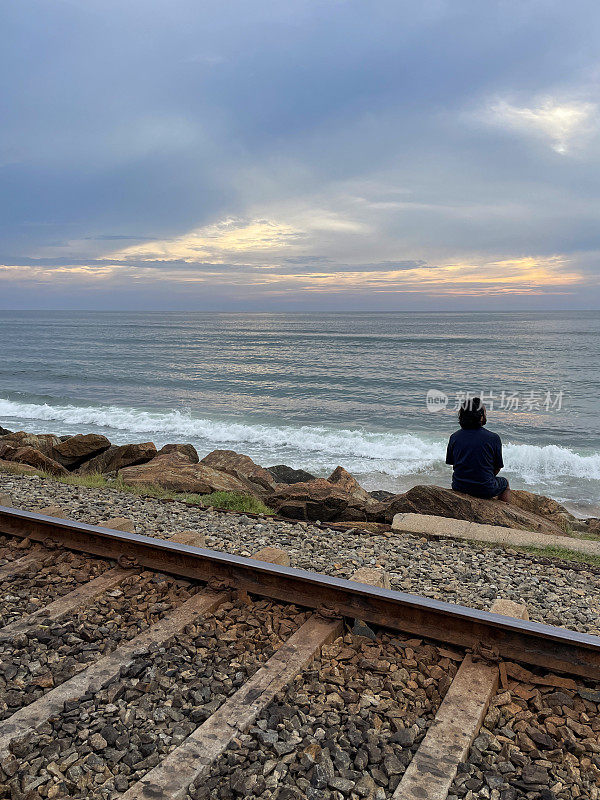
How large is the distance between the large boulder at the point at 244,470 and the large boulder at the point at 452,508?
3.37 meters

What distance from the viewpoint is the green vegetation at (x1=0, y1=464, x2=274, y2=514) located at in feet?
25.5

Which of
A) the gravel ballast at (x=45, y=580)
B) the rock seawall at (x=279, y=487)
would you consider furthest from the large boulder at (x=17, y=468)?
the gravel ballast at (x=45, y=580)

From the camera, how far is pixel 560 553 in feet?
19.6

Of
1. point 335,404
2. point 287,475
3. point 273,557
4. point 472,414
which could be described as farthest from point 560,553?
point 335,404

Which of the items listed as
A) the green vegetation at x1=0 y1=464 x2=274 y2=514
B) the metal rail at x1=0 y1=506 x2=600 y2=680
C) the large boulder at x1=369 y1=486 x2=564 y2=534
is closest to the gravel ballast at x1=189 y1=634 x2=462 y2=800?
the metal rail at x1=0 y1=506 x2=600 y2=680

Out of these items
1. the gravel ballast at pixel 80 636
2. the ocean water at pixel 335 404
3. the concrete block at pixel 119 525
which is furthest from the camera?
the ocean water at pixel 335 404

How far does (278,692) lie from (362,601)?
34.9 inches

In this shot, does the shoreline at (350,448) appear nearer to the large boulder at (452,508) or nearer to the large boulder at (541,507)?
the large boulder at (541,507)

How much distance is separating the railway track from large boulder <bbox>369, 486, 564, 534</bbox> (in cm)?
388

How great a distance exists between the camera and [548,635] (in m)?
2.96

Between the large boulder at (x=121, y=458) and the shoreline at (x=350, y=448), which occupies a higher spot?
the large boulder at (x=121, y=458)

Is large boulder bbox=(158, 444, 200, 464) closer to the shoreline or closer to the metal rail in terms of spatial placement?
the shoreline

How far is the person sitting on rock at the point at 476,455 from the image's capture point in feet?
24.4

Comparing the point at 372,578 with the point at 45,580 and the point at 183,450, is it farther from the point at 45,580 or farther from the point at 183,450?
the point at 183,450
